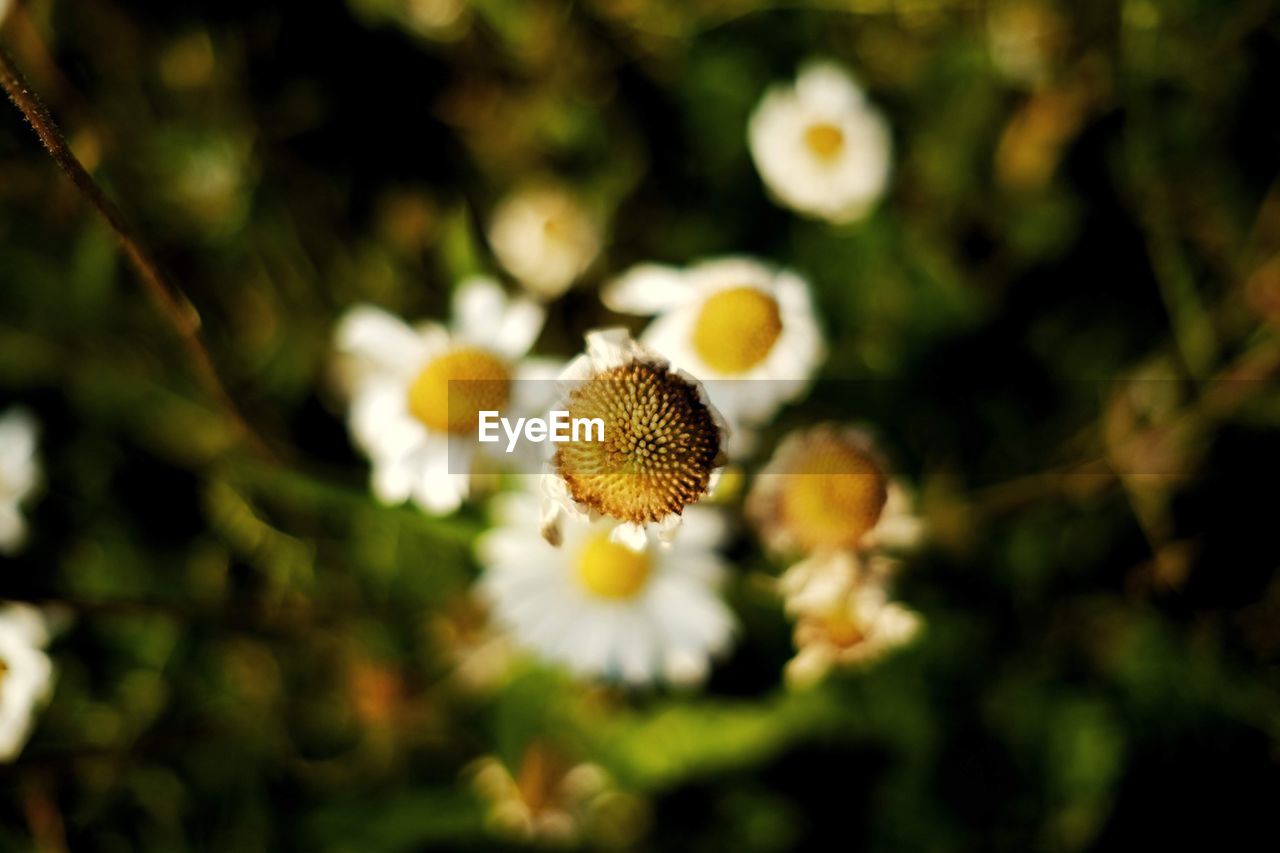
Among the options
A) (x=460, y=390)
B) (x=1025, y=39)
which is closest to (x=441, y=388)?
(x=460, y=390)

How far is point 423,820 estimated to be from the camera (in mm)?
1348

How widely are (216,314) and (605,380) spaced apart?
1.15m

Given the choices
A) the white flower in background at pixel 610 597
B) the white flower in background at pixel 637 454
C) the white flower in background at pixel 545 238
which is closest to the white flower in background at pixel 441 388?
the white flower in background at pixel 610 597

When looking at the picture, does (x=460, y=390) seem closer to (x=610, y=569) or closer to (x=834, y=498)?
(x=610, y=569)

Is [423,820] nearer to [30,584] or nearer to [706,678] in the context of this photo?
[706,678]

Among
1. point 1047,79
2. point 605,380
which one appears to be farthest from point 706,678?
point 1047,79

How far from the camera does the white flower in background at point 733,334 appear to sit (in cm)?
101

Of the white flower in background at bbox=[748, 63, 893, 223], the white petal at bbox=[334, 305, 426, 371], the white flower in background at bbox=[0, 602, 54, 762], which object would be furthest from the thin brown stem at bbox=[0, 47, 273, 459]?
the white flower in background at bbox=[748, 63, 893, 223]

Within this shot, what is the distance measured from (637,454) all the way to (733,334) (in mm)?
324

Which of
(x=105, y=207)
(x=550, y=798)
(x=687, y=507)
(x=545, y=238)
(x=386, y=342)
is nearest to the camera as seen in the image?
(x=105, y=207)

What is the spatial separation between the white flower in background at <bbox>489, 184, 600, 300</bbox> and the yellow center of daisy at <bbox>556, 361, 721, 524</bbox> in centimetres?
81

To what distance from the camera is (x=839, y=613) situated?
109 centimetres

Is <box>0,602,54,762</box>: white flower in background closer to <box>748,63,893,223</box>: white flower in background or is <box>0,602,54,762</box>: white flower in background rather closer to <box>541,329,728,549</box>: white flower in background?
<box>541,329,728,549</box>: white flower in background

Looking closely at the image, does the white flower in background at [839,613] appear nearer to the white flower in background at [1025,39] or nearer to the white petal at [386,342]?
the white petal at [386,342]
